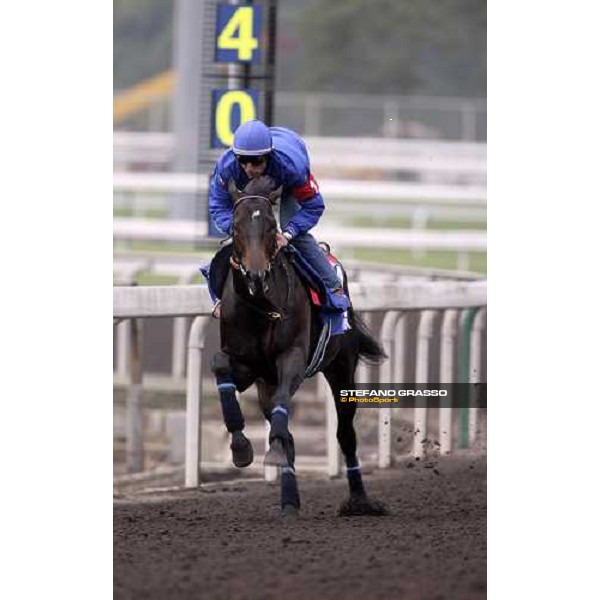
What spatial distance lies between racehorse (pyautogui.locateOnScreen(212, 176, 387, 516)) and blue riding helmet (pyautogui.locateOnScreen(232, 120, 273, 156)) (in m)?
0.13

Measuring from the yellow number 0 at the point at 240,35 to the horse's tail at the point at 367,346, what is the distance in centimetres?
292

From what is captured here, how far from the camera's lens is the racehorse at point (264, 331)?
7.62 meters

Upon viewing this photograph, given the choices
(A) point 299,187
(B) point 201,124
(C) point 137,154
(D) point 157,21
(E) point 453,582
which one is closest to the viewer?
(E) point 453,582

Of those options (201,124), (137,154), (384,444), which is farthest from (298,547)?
(137,154)

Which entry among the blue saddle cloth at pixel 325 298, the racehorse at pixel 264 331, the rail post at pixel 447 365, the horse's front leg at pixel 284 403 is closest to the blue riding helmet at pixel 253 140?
the racehorse at pixel 264 331

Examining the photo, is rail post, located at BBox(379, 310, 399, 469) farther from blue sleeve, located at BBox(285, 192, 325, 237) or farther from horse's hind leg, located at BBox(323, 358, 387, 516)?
blue sleeve, located at BBox(285, 192, 325, 237)

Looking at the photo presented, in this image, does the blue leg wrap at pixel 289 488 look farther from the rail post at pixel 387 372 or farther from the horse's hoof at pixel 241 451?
the rail post at pixel 387 372

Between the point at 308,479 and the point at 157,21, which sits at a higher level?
the point at 157,21

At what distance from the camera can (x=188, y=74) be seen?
579 inches

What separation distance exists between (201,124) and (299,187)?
12.5ft

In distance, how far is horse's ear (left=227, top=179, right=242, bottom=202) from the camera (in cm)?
778

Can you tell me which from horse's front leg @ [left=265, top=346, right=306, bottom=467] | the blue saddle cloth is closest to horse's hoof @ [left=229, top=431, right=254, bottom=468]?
horse's front leg @ [left=265, top=346, right=306, bottom=467]

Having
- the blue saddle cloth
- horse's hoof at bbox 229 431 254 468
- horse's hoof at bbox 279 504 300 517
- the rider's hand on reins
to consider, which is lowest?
horse's hoof at bbox 279 504 300 517
